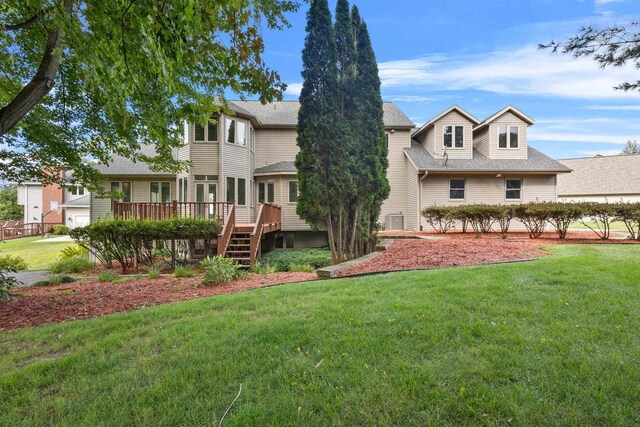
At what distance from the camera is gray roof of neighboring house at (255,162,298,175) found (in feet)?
51.0

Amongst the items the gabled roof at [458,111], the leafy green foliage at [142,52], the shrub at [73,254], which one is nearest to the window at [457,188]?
the gabled roof at [458,111]

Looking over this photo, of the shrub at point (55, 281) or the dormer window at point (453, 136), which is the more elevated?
the dormer window at point (453, 136)

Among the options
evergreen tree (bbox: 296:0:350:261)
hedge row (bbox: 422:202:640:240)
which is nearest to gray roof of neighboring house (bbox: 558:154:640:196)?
hedge row (bbox: 422:202:640:240)

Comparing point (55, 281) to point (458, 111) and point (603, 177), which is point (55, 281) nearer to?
point (458, 111)

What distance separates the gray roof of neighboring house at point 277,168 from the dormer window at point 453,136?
330 inches

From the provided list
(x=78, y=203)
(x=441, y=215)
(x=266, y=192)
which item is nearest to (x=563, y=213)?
(x=441, y=215)

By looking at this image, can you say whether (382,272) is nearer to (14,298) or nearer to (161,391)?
(161,391)

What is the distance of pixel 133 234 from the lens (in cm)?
1039

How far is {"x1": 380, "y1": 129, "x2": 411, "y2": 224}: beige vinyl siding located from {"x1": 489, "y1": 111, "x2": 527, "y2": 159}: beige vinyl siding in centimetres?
444

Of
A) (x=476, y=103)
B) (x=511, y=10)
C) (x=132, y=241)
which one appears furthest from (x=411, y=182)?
(x=132, y=241)

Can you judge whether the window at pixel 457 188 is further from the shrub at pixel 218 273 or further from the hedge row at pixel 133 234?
the shrub at pixel 218 273

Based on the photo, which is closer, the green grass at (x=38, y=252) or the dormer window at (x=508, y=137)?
the green grass at (x=38, y=252)

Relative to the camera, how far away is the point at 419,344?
2.99 meters

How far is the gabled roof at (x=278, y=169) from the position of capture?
15479mm
